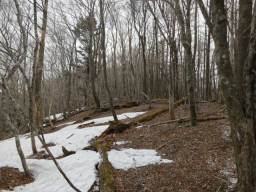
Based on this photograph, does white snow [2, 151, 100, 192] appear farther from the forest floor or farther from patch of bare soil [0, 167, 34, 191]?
the forest floor

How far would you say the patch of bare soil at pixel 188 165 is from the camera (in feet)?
10.8

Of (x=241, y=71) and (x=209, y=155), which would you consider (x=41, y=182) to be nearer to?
(x=209, y=155)

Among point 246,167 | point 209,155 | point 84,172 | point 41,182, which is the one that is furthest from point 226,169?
point 41,182

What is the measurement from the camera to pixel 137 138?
22.3 ft

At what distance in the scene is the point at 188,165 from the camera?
4.03 meters

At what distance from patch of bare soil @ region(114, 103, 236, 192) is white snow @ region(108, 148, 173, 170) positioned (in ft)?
0.75

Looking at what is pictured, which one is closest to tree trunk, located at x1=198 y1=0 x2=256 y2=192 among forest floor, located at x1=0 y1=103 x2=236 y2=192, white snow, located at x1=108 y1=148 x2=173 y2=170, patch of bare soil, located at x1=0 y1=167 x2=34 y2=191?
forest floor, located at x1=0 y1=103 x2=236 y2=192

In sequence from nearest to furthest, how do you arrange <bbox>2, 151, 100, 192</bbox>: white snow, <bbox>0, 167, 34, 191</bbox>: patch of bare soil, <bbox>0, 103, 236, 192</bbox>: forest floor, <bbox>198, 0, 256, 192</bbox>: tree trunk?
<bbox>198, 0, 256, 192</bbox>: tree trunk → <bbox>0, 103, 236, 192</bbox>: forest floor → <bbox>2, 151, 100, 192</bbox>: white snow → <bbox>0, 167, 34, 191</bbox>: patch of bare soil

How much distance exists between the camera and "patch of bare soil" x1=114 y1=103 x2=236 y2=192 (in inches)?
130

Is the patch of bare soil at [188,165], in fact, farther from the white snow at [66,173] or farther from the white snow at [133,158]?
the white snow at [66,173]

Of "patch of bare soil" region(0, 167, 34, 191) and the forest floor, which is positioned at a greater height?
the forest floor

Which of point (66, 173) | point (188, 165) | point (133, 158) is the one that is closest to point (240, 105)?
point (188, 165)

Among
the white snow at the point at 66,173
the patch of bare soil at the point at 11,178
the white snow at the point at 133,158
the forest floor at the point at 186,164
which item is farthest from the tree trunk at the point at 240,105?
the patch of bare soil at the point at 11,178

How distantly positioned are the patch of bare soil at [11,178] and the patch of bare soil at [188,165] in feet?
8.94
